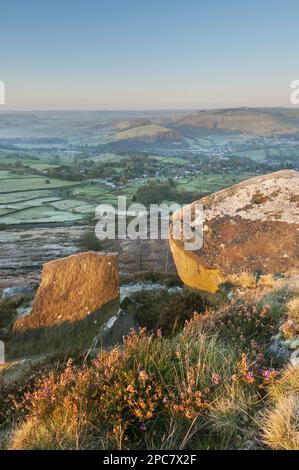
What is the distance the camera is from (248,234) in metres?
11.5

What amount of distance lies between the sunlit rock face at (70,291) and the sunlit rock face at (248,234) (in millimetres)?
2909

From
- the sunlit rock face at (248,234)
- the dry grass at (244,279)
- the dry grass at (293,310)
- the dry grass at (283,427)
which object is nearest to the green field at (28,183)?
the sunlit rock face at (248,234)

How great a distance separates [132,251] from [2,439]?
1928 inches

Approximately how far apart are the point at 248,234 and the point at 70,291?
5.20m

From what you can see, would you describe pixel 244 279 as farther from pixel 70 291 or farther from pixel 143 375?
pixel 143 375

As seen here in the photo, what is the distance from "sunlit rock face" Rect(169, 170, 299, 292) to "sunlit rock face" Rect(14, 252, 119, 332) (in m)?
2.91

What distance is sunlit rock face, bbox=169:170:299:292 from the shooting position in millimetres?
11195

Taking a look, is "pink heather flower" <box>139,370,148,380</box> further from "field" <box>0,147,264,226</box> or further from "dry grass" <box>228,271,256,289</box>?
"field" <box>0,147,264,226</box>

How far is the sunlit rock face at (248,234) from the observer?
11.2m

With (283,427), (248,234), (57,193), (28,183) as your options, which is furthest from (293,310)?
(28,183)

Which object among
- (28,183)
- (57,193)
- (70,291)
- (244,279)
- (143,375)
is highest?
(143,375)

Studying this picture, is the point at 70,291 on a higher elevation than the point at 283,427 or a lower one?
lower

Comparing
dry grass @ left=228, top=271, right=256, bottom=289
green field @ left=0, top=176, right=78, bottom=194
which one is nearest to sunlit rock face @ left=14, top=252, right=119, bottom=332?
dry grass @ left=228, top=271, right=256, bottom=289
